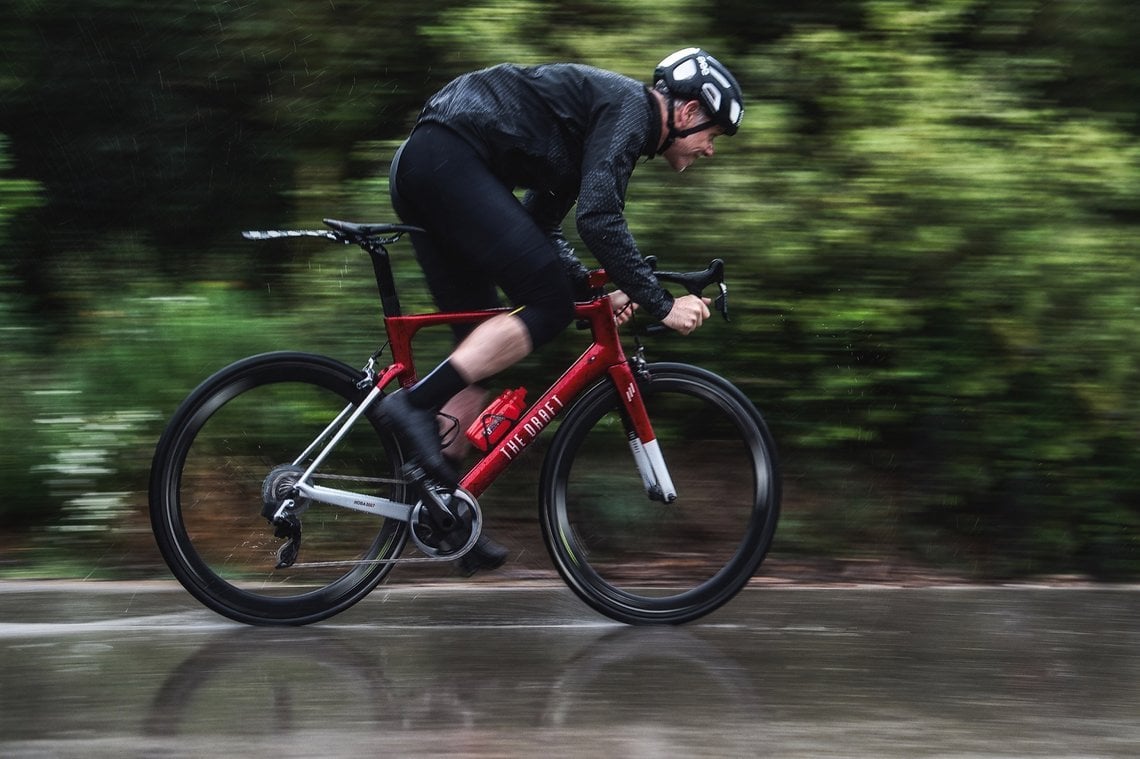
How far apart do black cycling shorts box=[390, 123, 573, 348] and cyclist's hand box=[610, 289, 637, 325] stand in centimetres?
25

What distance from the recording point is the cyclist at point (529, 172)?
4.41m

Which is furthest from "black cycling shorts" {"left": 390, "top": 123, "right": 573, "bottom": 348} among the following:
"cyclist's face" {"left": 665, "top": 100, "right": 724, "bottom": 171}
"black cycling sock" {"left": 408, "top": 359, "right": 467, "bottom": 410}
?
"cyclist's face" {"left": 665, "top": 100, "right": 724, "bottom": 171}

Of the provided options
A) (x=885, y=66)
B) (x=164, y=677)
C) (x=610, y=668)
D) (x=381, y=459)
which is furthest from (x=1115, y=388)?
(x=164, y=677)

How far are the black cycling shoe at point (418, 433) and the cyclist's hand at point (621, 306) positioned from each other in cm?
73

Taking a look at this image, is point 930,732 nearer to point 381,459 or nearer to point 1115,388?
point 381,459

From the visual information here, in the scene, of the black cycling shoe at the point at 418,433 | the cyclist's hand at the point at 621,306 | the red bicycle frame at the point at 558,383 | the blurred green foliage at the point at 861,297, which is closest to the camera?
the black cycling shoe at the point at 418,433

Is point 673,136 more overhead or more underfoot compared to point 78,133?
more overhead

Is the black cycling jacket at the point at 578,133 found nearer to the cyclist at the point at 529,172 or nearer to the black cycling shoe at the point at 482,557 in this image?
the cyclist at the point at 529,172

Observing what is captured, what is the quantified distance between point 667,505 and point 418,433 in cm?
102

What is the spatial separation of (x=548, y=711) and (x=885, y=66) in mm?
3297

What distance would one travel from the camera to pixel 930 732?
12.0 ft

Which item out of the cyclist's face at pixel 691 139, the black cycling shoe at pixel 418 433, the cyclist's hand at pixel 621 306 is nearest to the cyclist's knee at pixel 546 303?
the cyclist's hand at pixel 621 306

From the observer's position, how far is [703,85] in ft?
14.5

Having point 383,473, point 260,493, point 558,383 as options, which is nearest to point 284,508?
point 260,493
